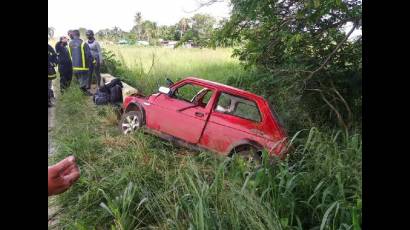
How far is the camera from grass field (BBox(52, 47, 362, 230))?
9.53ft

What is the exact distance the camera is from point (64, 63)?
34.3 feet

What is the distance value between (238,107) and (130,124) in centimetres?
194

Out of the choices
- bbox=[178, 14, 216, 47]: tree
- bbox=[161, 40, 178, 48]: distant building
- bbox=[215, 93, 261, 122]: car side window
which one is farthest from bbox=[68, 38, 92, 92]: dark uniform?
bbox=[215, 93, 261, 122]: car side window

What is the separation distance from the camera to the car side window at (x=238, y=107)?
18.6ft

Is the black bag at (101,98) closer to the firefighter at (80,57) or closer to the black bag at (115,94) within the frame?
the black bag at (115,94)

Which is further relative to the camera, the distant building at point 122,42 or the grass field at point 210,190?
the distant building at point 122,42

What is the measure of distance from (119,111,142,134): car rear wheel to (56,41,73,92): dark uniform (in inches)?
170

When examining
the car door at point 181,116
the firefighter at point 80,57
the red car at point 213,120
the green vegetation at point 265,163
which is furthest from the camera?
the firefighter at point 80,57

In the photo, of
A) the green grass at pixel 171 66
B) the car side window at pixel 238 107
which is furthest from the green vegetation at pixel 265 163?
the green grass at pixel 171 66

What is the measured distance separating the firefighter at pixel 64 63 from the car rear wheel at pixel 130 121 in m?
4.31

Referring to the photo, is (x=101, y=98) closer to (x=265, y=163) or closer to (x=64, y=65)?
(x=64, y=65)

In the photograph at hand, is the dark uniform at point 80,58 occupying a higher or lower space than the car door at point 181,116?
higher
